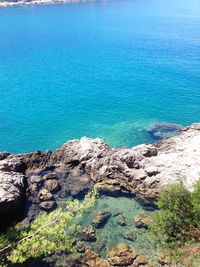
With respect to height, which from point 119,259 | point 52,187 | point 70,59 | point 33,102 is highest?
point 70,59

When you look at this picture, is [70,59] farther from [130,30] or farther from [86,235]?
[86,235]

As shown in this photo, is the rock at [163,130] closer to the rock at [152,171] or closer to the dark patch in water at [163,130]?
the dark patch in water at [163,130]

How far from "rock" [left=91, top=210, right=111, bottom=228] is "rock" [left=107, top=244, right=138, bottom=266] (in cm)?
385

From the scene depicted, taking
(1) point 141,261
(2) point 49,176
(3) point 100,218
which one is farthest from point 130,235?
(2) point 49,176

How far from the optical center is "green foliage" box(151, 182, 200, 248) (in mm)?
26875

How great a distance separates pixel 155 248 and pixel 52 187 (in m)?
16.1

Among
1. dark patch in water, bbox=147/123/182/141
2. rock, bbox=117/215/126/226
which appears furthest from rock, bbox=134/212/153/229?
dark patch in water, bbox=147/123/182/141

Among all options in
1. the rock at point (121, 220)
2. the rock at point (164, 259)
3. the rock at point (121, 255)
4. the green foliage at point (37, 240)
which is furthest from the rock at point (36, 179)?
the rock at point (164, 259)

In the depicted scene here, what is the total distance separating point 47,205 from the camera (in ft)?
130

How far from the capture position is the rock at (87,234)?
35031 mm

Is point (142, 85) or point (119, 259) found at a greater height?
point (142, 85)

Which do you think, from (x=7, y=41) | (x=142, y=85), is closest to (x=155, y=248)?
(x=142, y=85)

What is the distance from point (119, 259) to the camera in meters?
32.4

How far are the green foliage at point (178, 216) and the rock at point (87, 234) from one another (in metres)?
9.33
